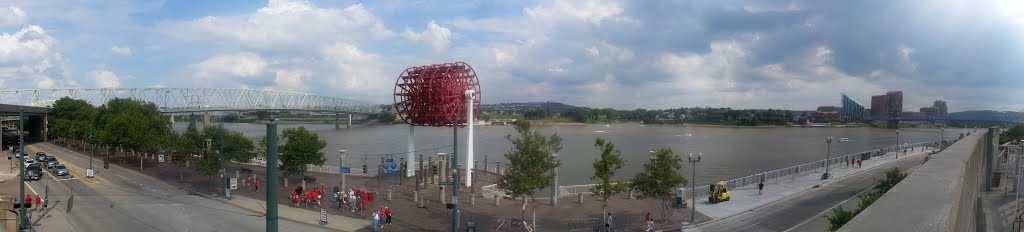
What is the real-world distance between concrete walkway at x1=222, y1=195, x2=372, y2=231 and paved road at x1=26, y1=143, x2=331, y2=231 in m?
0.55

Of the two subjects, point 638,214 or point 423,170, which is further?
point 423,170

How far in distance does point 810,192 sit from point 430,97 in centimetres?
2198

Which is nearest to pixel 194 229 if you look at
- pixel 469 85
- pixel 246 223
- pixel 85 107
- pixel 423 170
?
pixel 246 223

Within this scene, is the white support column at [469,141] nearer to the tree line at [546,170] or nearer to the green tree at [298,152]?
the green tree at [298,152]

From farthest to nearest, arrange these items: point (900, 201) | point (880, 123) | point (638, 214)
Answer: point (880, 123), point (638, 214), point (900, 201)

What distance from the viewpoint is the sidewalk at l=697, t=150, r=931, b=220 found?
24125mm

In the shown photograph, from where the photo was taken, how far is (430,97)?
109ft

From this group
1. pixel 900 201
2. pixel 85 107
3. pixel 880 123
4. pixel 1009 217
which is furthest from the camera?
pixel 880 123

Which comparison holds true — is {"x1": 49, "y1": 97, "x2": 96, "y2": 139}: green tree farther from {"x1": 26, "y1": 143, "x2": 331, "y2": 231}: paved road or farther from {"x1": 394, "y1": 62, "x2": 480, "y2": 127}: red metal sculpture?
{"x1": 394, "y1": 62, "x2": 480, "y2": 127}: red metal sculpture

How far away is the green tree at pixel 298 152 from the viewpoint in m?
29.6

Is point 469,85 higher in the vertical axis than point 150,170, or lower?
higher

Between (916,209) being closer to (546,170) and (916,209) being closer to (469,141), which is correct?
(546,170)

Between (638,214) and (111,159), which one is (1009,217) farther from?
(111,159)

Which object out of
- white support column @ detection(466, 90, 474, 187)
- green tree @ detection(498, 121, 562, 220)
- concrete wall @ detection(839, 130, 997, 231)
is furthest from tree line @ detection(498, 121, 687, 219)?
concrete wall @ detection(839, 130, 997, 231)
